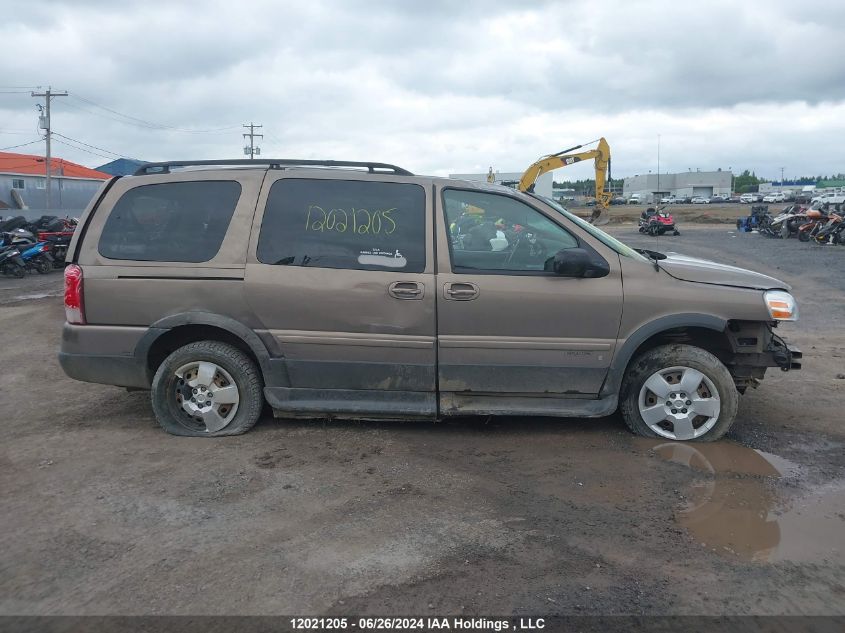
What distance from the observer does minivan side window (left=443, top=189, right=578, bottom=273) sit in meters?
4.86

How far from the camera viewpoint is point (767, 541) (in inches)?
140

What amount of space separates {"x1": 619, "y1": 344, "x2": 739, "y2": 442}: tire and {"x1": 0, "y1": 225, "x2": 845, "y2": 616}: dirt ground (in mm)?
131

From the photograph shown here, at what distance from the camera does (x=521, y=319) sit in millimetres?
4762

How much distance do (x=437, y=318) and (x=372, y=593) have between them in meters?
2.13

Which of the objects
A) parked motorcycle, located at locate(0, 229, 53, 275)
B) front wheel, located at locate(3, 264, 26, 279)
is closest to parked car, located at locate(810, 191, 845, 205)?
parked motorcycle, located at locate(0, 229, 53, 275)

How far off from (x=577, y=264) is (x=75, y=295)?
356 centimetres

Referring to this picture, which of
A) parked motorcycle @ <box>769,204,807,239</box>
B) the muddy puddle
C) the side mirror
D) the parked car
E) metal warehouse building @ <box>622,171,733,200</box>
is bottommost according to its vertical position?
the muddy puddle

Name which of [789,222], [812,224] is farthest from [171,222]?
[789,222]

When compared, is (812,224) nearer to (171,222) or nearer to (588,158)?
(588,158)

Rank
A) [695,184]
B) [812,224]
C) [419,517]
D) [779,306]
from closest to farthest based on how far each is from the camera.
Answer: [419,517]
[779,306]
[812,224]
[695,184]

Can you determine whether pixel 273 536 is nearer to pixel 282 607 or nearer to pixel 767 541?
pixel 282 607

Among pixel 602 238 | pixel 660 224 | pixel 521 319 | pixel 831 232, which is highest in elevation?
pixel 660 224

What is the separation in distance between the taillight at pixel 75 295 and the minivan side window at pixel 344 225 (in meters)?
1.33

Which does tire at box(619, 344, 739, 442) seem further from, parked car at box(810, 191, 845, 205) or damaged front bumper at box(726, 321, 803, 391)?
parked car at box(810, 191, 845, 205)
